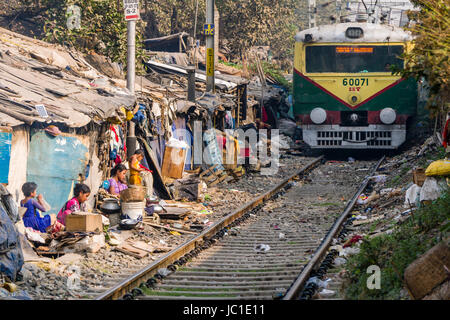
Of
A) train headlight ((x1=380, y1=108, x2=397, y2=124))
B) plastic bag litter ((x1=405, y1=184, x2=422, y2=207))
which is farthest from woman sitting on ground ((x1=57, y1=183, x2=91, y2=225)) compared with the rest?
train headlight ((x1=380, y1=108, x2=397, y2=124))

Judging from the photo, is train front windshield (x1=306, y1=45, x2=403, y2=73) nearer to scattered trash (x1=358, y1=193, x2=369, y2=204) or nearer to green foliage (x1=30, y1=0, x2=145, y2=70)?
green foliage (x1=30, y1=0, x2=145, y2=70)

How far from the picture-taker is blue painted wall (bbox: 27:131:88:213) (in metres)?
10.2

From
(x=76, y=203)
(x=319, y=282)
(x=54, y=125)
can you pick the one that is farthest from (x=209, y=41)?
(x=319, y=282)

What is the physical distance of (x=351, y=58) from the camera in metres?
19.0

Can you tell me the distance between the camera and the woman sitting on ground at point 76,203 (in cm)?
1008

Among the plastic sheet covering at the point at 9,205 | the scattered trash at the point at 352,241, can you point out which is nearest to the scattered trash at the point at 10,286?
the plastic sheet covering at the point at 9,205

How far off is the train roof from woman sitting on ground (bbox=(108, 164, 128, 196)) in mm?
8538

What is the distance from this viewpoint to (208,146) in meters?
16.9

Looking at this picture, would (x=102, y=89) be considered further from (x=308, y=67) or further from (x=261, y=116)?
(x=261, y=116)

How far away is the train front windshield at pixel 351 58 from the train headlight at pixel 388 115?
1.10 metres

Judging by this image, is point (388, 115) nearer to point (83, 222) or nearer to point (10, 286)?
point (83, 222)

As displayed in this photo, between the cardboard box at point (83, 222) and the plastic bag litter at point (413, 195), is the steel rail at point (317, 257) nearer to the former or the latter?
the plastic bag litter at point (413, 195)

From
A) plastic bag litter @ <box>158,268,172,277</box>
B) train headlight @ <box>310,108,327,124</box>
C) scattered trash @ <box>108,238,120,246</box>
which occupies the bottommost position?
plastic bag litter @ <box>158,268,172,277</box>
